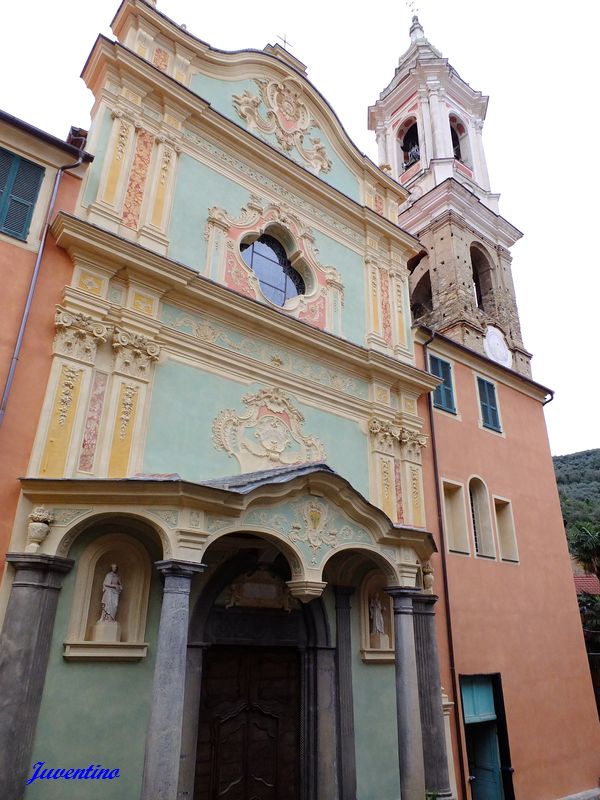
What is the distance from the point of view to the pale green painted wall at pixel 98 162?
8.89 m

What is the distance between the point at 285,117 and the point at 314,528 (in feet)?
30.6

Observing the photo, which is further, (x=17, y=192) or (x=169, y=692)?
(x=17, y=192)

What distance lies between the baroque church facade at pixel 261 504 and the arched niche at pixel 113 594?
30 millimetres

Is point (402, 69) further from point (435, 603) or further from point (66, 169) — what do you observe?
point (435, 603)

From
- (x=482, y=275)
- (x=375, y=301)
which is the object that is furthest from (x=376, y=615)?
(x=482, y=275)

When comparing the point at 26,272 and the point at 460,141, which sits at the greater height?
the point at 460,141

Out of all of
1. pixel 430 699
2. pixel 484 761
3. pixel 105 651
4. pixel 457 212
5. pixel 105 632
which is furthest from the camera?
pixel 457 212

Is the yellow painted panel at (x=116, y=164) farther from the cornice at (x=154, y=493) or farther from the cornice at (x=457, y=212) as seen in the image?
the cornice at (x=457, y=212)

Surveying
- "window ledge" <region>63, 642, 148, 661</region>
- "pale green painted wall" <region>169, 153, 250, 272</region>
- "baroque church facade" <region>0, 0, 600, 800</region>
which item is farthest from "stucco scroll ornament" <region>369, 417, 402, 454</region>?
"window ledge" <region>63, 642, 148, 661</region>

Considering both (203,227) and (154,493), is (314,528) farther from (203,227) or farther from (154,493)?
(203,227)

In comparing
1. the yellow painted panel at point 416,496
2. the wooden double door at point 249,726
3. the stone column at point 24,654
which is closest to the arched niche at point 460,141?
the yellow painted panel at point 416,496

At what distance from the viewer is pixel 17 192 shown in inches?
322

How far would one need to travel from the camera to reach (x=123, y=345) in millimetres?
8250

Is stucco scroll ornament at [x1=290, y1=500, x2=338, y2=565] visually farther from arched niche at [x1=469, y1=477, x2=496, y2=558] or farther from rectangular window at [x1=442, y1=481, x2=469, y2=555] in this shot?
arched niche at [x1=469, y1=477, x2=496, y2=558]
